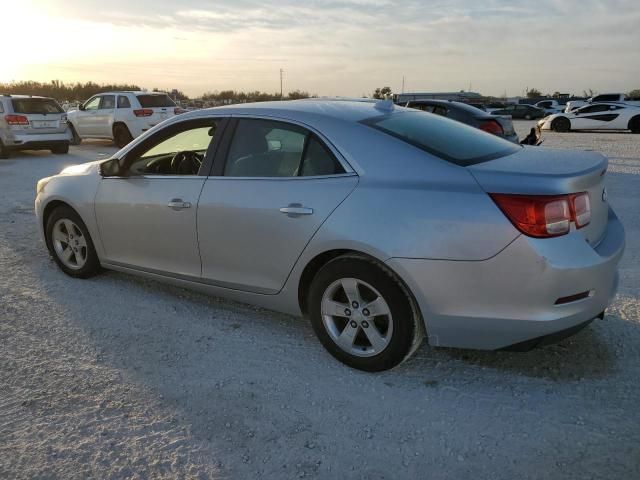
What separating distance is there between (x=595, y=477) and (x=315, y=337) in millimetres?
1865

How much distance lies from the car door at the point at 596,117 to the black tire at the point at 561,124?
0.20 metres

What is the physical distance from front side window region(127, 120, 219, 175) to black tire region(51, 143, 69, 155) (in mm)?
12104

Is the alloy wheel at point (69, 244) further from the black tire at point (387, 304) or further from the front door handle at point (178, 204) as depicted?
the black tire at point (387, 304)

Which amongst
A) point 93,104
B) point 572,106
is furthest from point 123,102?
point 572,106

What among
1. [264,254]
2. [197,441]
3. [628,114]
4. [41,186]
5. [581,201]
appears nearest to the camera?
[197,441]

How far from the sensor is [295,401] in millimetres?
2984

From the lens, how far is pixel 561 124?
2358 cm

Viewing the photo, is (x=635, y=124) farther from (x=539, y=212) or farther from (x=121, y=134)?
(x=539, y=212)

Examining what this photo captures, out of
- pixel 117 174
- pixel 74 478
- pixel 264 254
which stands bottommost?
pixel 74 478

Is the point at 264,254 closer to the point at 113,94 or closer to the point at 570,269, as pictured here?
the point at 570,269

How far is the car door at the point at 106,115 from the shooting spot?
16.2 meters

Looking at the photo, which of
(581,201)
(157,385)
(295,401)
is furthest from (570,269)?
(157,385)

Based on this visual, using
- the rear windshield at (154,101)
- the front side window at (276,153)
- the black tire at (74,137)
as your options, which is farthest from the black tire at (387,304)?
the black tire at (74,137)

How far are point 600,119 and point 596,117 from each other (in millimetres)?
181
